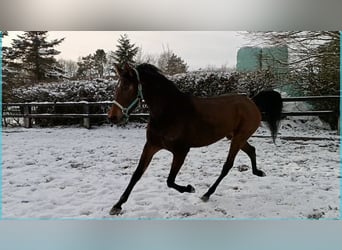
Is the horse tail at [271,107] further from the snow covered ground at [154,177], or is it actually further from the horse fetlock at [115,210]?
the horse fetlock at [115,210]

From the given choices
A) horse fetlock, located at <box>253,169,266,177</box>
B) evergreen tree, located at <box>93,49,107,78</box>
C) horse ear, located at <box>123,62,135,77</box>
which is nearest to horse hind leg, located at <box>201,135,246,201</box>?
horse fetlock, located at <box>253,169,266,177</box>

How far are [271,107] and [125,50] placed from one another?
1.20 meters

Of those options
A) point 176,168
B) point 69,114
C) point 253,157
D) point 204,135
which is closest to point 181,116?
point 204,135

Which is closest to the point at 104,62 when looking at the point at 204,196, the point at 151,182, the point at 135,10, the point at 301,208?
the point at 135,10

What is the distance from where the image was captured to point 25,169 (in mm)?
2537

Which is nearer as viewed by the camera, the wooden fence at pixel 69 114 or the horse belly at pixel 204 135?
the horse belly at pixel 204 135

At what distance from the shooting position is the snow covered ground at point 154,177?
2.47m

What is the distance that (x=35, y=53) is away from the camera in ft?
8.41

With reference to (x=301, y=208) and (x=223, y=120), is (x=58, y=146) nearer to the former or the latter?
(x=223, y=120)

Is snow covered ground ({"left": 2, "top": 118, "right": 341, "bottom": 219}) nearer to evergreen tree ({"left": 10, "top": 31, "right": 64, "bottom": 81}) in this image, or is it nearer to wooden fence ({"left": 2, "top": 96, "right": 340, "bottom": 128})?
wooden fence ({"left": 2, "top": 96, "right": 340, "bottom": 128})

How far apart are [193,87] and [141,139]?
566 millimetres

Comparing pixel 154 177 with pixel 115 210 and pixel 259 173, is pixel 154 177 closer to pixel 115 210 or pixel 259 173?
pixel 115 210

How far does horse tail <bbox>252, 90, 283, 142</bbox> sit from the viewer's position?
259cm

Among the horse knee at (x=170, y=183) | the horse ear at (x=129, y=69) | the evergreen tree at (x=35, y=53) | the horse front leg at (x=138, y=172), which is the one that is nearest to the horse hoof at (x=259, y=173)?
the horse knee at (x=170, y=183)
